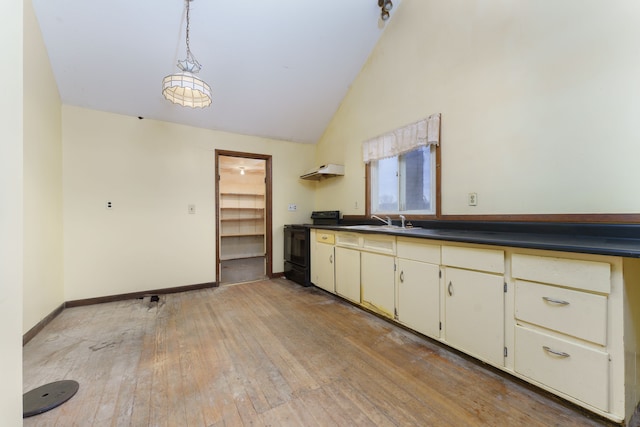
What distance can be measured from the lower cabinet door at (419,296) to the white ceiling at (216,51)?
8.66 ft

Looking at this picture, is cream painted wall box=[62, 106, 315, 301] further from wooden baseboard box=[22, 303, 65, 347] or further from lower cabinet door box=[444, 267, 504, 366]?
lower cabinet door box=[444, 267, 504, 366]

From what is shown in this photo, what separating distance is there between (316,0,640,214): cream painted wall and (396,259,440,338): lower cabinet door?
73 cm

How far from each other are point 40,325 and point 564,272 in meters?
4.10

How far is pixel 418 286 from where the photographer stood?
211 centimetres

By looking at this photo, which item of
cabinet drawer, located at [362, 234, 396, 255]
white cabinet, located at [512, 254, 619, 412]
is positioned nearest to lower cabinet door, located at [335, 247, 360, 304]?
cabinet drawer, located at [362, 234, 396, 255]

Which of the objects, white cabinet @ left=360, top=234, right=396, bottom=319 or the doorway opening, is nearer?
white cabinet @ left=360, top=234, right=396, bottom=319

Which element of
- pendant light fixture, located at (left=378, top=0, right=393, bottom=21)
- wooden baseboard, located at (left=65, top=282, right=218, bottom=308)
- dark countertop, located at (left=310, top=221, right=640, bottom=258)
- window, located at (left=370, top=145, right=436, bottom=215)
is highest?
pendant light fixture, located at (left=378, top=0, right=393, bottom=21)

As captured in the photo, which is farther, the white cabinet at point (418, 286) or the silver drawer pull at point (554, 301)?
the white cabinet at point (418, 286)

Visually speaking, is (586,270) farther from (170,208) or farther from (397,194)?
(170,208)

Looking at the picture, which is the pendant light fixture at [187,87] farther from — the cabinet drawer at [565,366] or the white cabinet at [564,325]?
the cabinet drawer at [565,366]

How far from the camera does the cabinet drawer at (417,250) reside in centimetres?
199

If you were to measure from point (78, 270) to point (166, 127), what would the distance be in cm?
203

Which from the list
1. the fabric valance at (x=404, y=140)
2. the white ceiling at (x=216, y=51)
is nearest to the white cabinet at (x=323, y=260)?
the fabric valance at (x=404, y=140)

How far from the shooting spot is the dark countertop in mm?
1224
